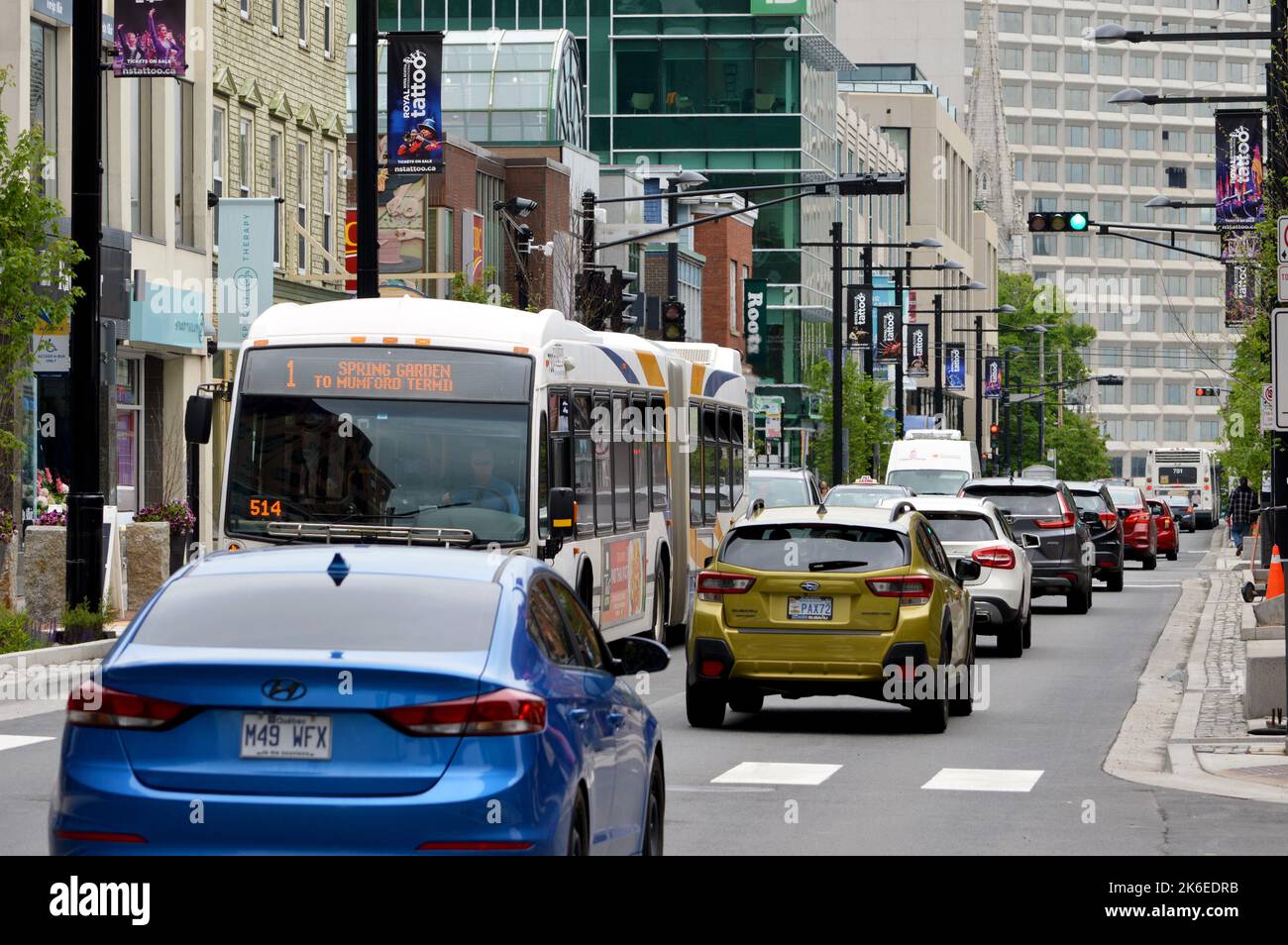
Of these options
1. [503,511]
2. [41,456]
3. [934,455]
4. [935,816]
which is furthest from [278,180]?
[935,816]

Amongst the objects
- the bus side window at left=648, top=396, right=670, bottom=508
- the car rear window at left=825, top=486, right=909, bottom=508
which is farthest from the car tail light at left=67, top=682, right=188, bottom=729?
the car rear window at left=825, top=486, right=909, bottom=508

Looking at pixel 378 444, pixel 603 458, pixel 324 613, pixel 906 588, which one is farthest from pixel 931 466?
pixel 324 613

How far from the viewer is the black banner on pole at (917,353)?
8856 cm

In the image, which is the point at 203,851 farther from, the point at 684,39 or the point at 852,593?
the point at 684,39

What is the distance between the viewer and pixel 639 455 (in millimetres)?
25062

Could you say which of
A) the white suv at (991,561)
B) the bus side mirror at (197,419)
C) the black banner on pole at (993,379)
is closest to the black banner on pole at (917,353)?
the black banner on pole at (993,379)

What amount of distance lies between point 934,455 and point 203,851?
154 ft

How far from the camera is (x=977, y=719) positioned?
19547 millimetres

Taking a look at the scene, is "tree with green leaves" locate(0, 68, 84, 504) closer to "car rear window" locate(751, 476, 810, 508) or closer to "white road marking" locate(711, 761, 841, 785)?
"white road marking" locate(711, 761, 841, 785)

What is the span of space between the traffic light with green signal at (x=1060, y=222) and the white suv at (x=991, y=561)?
8224 mm

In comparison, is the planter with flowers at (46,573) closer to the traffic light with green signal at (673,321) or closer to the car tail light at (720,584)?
the car tail light at (720,584)

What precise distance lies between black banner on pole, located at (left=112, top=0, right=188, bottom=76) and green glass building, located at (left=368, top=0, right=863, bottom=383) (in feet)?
190

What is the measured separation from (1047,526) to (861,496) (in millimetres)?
6408

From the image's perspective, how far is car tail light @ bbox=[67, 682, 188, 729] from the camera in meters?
7.93
